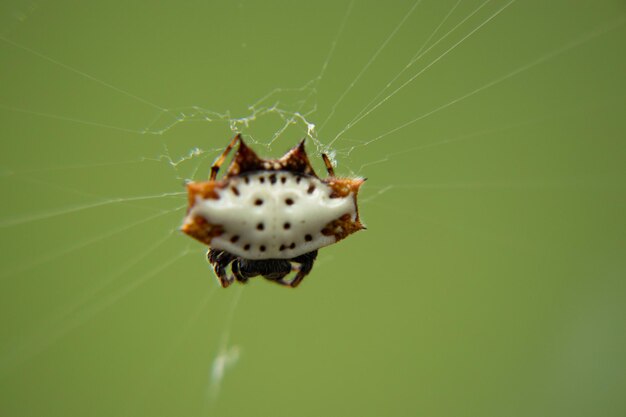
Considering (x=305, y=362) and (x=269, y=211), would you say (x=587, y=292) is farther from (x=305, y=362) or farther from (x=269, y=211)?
(x=269, y=211)

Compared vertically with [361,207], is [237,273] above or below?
below

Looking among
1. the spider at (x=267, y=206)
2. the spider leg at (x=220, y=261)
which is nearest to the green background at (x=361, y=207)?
the spider leg at (x=220, y=261)

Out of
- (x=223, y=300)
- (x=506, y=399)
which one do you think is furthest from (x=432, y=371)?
(x=223, y=300)

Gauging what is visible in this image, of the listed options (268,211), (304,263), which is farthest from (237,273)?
(268,211)

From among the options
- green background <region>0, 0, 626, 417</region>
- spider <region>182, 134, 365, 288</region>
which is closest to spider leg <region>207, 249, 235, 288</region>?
spider <region>182, 134, 365, 288</region>

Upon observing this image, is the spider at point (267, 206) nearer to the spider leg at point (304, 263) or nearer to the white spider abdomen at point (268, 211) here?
the white spider abdomen at point (268, 211)

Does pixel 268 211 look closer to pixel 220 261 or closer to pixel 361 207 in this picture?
pixel 220 261
